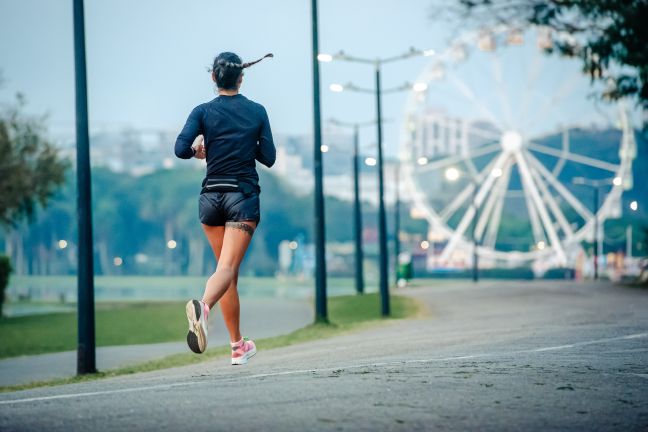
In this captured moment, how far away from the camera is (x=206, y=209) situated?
27.6 ft

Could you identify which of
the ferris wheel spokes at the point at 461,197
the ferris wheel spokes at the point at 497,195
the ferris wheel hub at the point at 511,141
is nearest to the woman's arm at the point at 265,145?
the ferris wheel hub at the point at 511,141

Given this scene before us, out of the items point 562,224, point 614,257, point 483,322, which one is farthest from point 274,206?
point 483,322

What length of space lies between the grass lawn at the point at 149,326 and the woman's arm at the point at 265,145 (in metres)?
10.2

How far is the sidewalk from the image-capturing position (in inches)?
803

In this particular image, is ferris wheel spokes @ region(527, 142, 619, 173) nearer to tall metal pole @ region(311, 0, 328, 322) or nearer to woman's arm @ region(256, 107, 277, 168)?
tall metal pole @ region(311, 0, 328, 322)

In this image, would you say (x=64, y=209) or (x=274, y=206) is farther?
(x=274, y=206)

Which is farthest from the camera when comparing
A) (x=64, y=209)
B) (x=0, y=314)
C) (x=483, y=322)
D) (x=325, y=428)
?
(x=64, y=209)

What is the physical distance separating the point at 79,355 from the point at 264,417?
1059 cm

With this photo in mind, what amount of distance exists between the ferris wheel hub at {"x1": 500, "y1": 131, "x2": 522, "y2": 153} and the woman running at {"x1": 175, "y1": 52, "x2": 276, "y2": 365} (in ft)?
153

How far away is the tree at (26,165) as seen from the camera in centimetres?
4838

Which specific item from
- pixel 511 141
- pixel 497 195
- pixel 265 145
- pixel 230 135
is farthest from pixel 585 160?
pixel 230 135

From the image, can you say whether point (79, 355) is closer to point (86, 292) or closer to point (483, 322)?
point (86, 292)

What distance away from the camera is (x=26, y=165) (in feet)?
162

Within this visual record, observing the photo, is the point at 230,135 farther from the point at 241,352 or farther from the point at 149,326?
the point at 149,326
